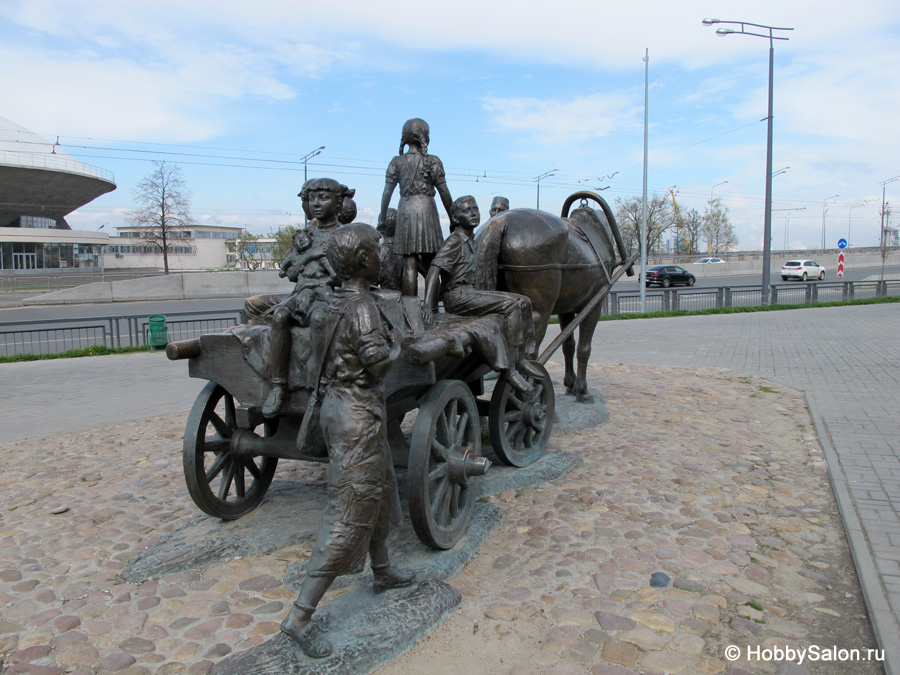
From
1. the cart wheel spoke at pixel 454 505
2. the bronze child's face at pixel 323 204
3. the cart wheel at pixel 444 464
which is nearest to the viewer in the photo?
the cart wheel at pixel 444 464

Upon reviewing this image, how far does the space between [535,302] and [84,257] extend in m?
56.0

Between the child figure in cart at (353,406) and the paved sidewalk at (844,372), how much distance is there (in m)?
2.26

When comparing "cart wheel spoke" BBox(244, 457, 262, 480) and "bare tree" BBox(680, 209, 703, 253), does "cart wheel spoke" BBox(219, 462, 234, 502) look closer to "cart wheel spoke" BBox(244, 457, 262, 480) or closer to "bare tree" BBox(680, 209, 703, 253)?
"cart wheel spoke" BBox(244, 457, 262, 480)

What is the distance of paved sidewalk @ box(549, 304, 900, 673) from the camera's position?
3814 millimetres

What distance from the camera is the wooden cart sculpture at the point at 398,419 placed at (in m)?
3.58

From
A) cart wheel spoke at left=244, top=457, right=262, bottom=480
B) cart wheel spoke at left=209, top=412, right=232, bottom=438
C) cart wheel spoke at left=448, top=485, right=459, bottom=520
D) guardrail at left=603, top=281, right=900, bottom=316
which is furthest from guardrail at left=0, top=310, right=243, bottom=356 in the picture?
guardrail at left=603, top=281, right=900, bottom=316

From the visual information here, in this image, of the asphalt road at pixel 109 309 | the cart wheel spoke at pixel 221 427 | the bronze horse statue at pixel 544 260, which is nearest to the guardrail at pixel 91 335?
the asphalt road at pixel 109 309

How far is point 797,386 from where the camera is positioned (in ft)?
28.9

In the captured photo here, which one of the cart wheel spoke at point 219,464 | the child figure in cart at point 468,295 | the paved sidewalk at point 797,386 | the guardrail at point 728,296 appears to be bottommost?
the paved sidewalk at point 797,386

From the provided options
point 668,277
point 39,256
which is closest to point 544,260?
point 668,277

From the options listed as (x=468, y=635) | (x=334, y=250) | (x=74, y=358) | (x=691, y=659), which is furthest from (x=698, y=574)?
(x=74, y=358)

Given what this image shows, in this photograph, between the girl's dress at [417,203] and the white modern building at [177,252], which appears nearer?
the girl's dress at [417,203]

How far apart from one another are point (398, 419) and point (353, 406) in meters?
1.28

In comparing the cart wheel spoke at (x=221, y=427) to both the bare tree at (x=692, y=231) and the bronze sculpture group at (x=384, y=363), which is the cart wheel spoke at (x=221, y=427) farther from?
the bare tree at (x=692, y=231)
